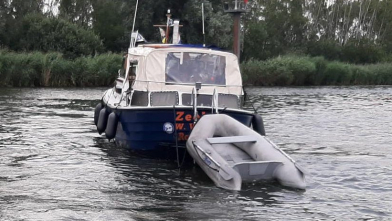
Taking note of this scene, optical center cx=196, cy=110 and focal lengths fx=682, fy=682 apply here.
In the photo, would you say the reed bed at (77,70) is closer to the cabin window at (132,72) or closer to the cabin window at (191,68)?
the cabin window at (132,72)

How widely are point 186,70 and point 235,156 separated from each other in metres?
3.29

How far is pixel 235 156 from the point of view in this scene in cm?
1355

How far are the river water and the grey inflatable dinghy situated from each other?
244mm

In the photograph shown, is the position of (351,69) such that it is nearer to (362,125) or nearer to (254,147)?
(362,125)

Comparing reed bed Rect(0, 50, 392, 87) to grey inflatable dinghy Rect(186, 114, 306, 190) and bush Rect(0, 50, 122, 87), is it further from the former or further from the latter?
grey inflatable dinghy Rect(186, 114, 306, 190)

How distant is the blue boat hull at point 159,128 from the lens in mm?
14496

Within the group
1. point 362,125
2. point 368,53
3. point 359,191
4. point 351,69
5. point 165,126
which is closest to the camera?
point 359,191

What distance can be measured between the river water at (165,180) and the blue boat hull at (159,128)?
1.16 feet

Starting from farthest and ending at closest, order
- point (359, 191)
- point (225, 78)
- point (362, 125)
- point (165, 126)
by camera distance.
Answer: point (362, 125) < point (225, 78) < point (165, 126) < point (359, 191)

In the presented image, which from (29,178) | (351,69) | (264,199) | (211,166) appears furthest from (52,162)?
(351,69)

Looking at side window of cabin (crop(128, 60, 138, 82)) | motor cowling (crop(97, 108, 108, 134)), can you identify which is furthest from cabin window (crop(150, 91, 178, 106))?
motor cowling (crop(97, 108, 108, 134))

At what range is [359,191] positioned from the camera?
13008 millimetres

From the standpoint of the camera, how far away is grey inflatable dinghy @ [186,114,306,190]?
12555mm

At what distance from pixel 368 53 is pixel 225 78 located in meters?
69.3
